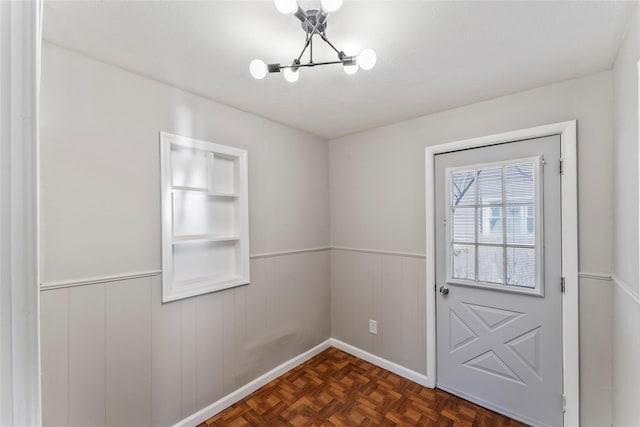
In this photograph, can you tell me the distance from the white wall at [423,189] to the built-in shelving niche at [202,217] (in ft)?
3.78

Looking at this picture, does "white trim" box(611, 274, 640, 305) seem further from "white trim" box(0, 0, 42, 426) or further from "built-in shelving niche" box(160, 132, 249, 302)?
"built-in shelving niche" box(160, 132, 249, 302)

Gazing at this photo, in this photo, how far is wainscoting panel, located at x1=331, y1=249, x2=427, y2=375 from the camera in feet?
7.94

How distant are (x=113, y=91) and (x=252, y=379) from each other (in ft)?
7.58

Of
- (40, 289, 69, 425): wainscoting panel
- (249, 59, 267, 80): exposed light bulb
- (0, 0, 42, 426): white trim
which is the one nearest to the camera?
(0, 0, 42, 426): white trim

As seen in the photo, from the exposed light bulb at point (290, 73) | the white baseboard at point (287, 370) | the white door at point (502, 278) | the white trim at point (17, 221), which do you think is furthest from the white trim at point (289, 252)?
the white trim at point (17, 221)

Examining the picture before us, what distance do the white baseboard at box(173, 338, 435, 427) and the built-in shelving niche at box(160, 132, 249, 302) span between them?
2.80 ft

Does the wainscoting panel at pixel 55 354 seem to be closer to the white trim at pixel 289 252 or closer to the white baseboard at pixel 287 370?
the white baseboard at pixel 287 370

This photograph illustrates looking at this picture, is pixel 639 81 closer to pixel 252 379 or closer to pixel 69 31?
pixel 69 31

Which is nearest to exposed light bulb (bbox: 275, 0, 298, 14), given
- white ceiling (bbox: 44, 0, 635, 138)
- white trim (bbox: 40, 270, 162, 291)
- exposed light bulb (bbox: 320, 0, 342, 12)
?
exposed light bulb (bbox: 320, 0, 342, 12)

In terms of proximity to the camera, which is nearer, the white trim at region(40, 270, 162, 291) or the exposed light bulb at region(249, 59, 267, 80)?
the exposed light bulb at region(249, 59, 267, 80)

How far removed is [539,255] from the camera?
1864 millimetres

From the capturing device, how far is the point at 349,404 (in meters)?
2.12

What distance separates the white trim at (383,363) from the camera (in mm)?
2386

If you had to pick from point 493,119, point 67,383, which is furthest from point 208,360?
point 493,119
